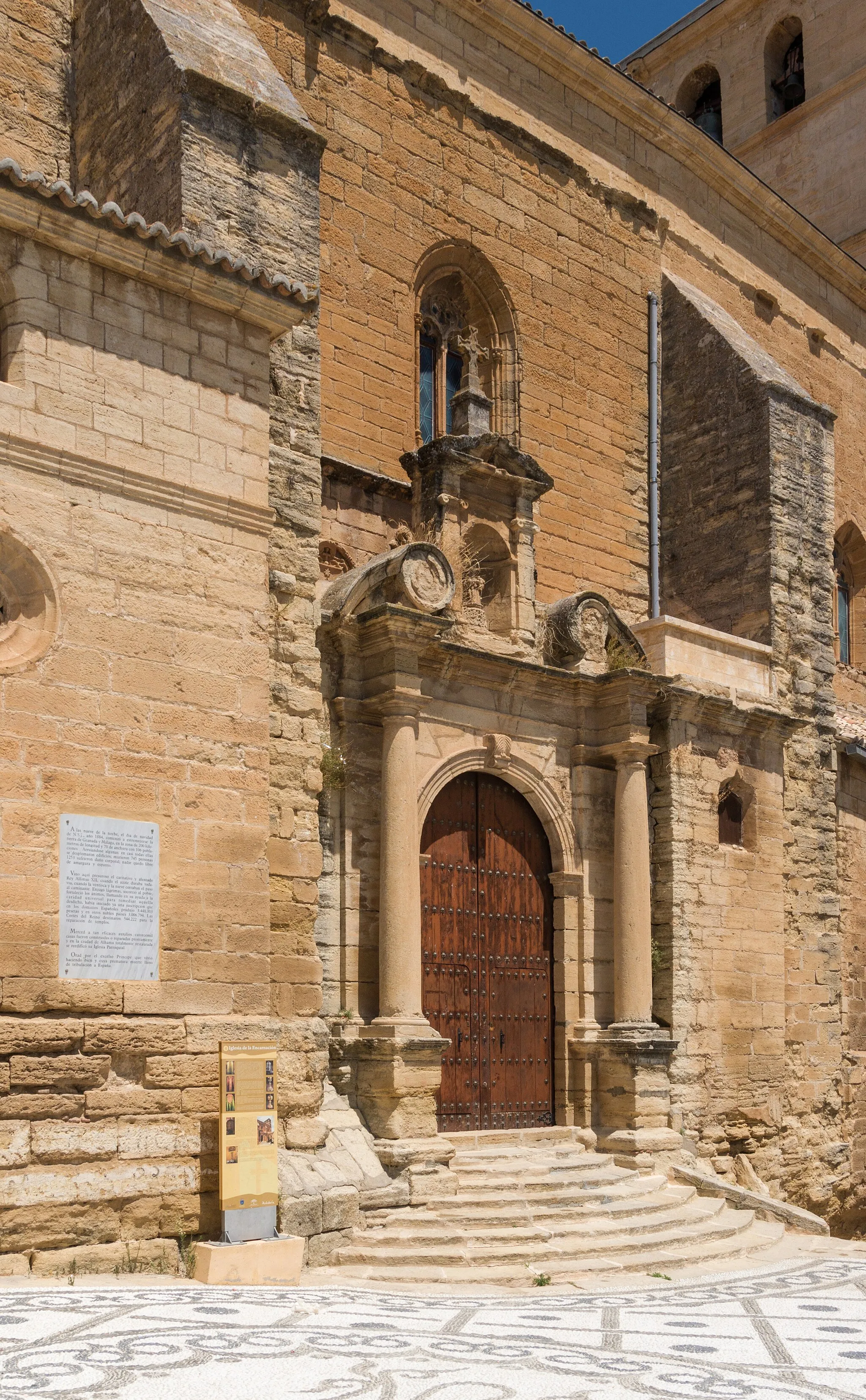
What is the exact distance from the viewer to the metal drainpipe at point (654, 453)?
13242 mm

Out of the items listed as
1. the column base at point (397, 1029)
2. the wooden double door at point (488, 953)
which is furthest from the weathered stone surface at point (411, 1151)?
the wooden double door at point (488, 953)

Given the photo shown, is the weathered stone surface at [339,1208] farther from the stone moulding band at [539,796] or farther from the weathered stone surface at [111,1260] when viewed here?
the stone moulding band at [539,796]

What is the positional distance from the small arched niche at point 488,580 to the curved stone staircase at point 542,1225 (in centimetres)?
366

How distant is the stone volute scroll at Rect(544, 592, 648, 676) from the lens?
11000 mm

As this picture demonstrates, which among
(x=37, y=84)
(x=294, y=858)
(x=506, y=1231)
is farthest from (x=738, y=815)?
(x=37, y=84)

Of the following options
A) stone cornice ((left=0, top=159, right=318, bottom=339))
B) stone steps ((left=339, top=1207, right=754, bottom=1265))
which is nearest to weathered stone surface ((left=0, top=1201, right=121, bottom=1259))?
stone steps ((left=339, top=1207, right=754, bottom=1265))

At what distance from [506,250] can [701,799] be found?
4.81 meters

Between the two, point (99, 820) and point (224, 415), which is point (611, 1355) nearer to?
point (99, 820)

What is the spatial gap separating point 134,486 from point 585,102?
825cm

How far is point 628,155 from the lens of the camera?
46.1 feet

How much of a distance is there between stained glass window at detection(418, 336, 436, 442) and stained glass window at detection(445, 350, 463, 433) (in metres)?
0.10

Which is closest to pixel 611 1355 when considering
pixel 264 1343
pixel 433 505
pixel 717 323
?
pixel 264 1343

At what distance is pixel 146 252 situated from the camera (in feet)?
24.2

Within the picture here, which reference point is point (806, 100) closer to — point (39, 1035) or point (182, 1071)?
point (182, 1071)
